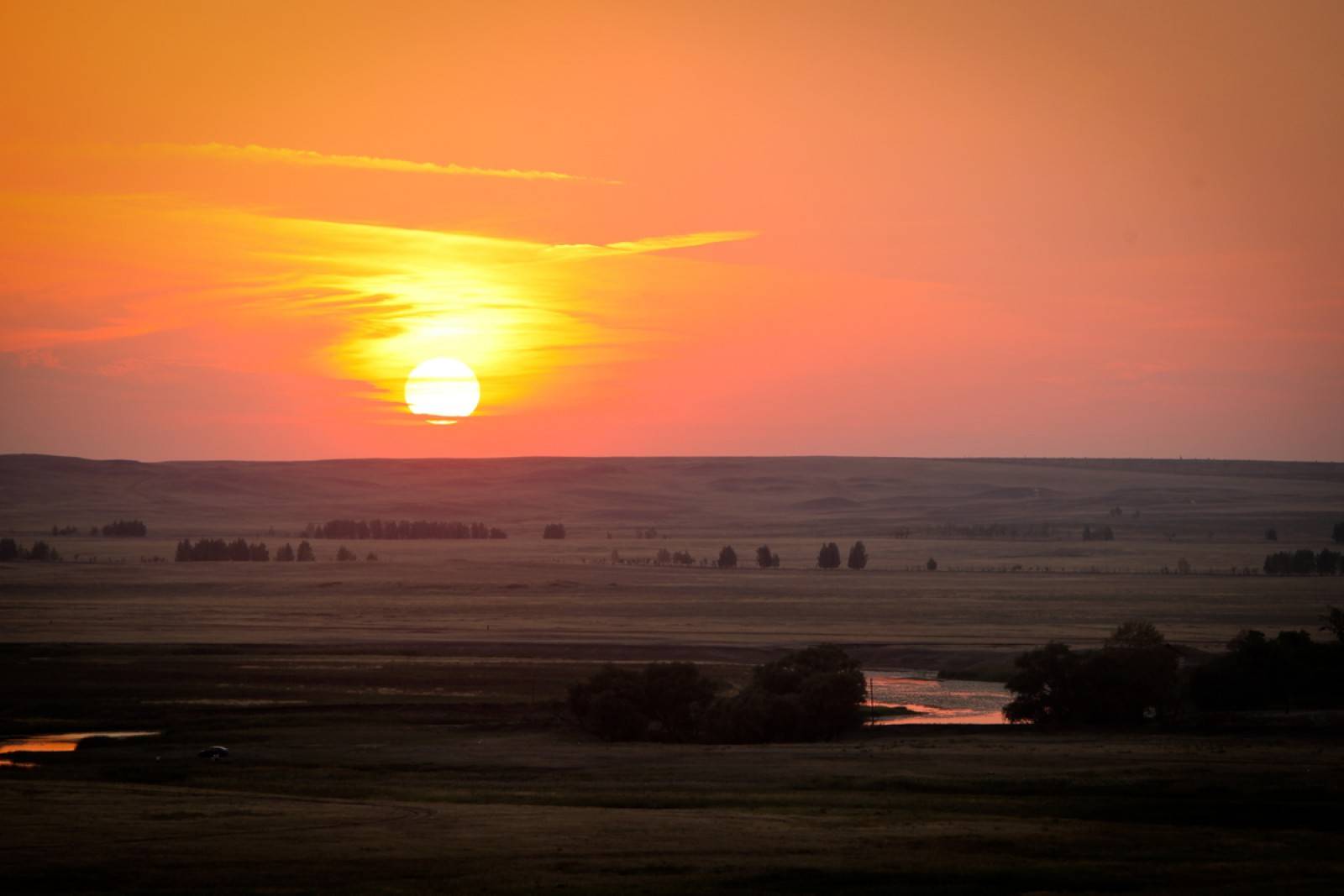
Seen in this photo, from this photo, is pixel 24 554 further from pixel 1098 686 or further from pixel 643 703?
pixel 1098 686

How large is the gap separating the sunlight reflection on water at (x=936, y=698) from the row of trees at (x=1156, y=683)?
2.53 metres

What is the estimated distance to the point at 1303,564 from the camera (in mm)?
150125

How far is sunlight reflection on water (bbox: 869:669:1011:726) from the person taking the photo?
57938mm

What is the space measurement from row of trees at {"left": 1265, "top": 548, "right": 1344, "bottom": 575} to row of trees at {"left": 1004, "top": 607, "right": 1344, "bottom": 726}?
98561mm

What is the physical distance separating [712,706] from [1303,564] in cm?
11460

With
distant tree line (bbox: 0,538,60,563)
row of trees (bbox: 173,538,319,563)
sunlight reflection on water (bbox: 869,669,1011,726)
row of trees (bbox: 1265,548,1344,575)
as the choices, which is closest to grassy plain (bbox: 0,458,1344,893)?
sunlight reflection on water (bbox: 869,669,1011,726)

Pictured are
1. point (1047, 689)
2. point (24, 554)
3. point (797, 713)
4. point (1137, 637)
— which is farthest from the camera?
point (24, 554)

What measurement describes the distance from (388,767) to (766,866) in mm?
19501

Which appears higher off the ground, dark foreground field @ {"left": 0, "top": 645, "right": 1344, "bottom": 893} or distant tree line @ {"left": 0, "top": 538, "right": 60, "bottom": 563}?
distant tree line @ {"left": 0, "top": 538, "right": 60, "bottom": 563}

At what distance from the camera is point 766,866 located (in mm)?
27500

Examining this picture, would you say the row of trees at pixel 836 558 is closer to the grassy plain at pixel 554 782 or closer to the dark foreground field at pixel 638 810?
the grassy plain at pixel 554 782

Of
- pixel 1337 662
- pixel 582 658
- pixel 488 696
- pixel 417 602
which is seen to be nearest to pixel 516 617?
pixel 417 602

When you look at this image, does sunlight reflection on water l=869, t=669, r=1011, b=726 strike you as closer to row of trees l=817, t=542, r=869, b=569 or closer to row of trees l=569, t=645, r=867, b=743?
row of trees l=569, t=645, r=867, b=743

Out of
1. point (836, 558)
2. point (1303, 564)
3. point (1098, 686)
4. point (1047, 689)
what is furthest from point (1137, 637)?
point (836, 558)
